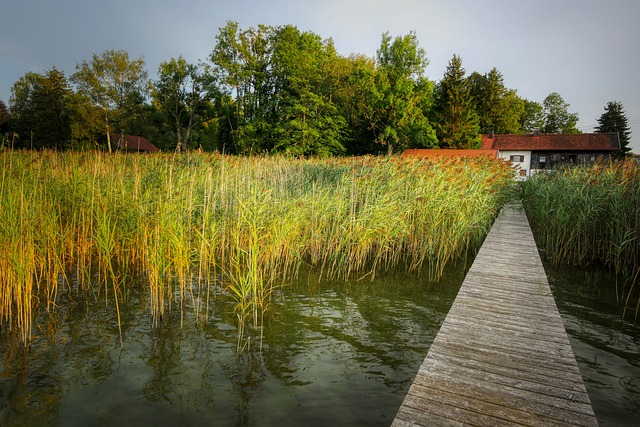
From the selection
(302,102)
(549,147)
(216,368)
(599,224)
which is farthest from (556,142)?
(216,368)

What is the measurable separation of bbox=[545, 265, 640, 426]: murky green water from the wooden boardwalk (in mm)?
667

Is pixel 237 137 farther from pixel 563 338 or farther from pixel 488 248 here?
pixel 563 338

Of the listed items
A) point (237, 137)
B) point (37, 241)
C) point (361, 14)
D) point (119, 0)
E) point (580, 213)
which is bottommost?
point (37, 241)

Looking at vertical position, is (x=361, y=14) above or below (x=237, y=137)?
above

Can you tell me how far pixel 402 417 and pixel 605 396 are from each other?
2.39 metres

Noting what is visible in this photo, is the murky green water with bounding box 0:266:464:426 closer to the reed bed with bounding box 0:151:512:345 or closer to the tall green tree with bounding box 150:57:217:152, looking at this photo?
the reed bed with bounding box 0:151:512:345

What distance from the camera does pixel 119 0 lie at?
14984 mm

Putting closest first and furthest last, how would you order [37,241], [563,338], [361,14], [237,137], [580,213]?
[563,338]
[37,241]
[580,213]
[361,14]
[237,137]

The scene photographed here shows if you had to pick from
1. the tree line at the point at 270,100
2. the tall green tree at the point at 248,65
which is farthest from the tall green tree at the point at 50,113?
the tall green tree at the point at 248,65

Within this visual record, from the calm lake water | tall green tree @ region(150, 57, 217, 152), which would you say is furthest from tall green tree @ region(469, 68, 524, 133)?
the calm lake water

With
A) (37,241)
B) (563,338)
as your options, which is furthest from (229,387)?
(37,241)

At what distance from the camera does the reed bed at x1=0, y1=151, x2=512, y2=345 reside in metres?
4.05

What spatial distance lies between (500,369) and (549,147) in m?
50.5

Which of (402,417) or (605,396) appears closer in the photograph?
(402,417)
